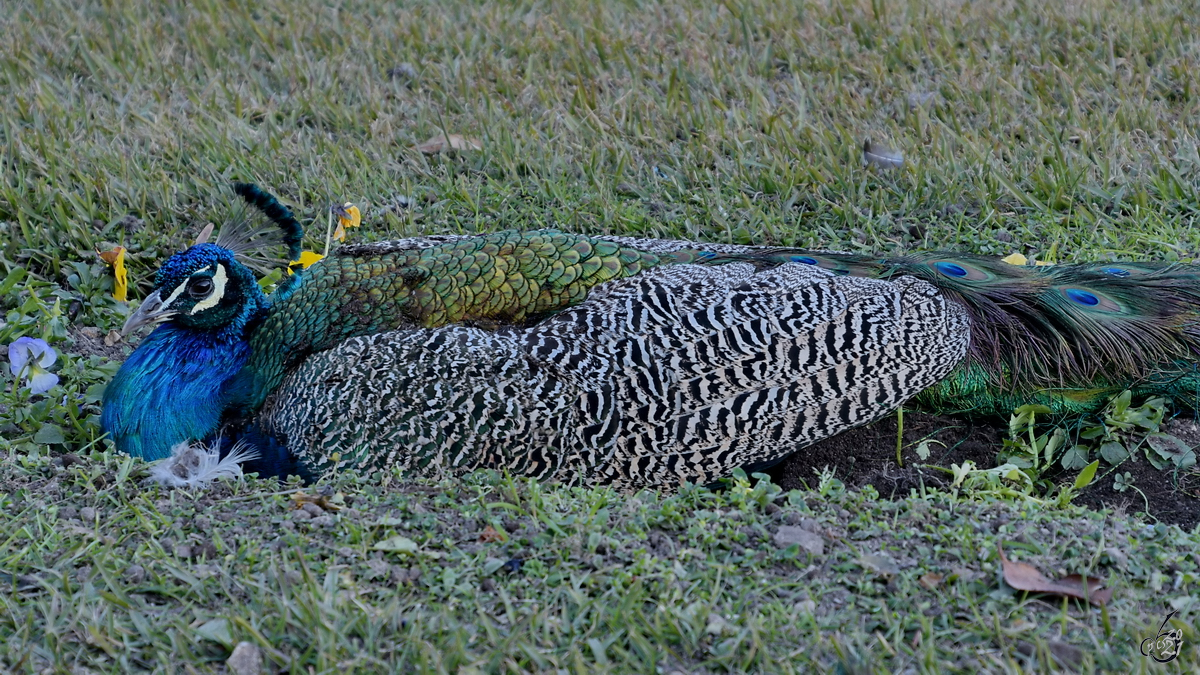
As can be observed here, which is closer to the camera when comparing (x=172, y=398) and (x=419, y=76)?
(x=172, y=398)

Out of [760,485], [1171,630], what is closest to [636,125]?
[760,485]

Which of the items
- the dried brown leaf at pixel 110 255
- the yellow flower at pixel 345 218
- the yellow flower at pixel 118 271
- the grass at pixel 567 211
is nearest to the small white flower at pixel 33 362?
the grass at pixel 567 211

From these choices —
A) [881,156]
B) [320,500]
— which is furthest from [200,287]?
[881,156]

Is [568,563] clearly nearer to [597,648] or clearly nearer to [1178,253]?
[597,648]

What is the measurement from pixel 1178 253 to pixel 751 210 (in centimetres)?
161

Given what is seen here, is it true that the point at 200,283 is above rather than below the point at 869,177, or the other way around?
above

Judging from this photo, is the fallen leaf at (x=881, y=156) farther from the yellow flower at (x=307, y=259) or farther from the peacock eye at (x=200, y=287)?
the peacock eye at (x=200, y=287)

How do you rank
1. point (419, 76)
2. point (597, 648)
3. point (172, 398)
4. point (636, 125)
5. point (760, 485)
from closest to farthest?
point (597, 648), point (760, 485), point (172, 398), point (636, 125), point (419, 76)

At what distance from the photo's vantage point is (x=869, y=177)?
4.93 m

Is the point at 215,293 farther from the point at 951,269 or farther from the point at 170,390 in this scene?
the point at 951,269

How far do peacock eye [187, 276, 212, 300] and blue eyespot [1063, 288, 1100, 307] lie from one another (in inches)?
104

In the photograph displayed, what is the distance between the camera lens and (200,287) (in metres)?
3.51

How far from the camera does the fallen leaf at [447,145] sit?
205 inches

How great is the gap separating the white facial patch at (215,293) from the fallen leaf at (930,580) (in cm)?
219
